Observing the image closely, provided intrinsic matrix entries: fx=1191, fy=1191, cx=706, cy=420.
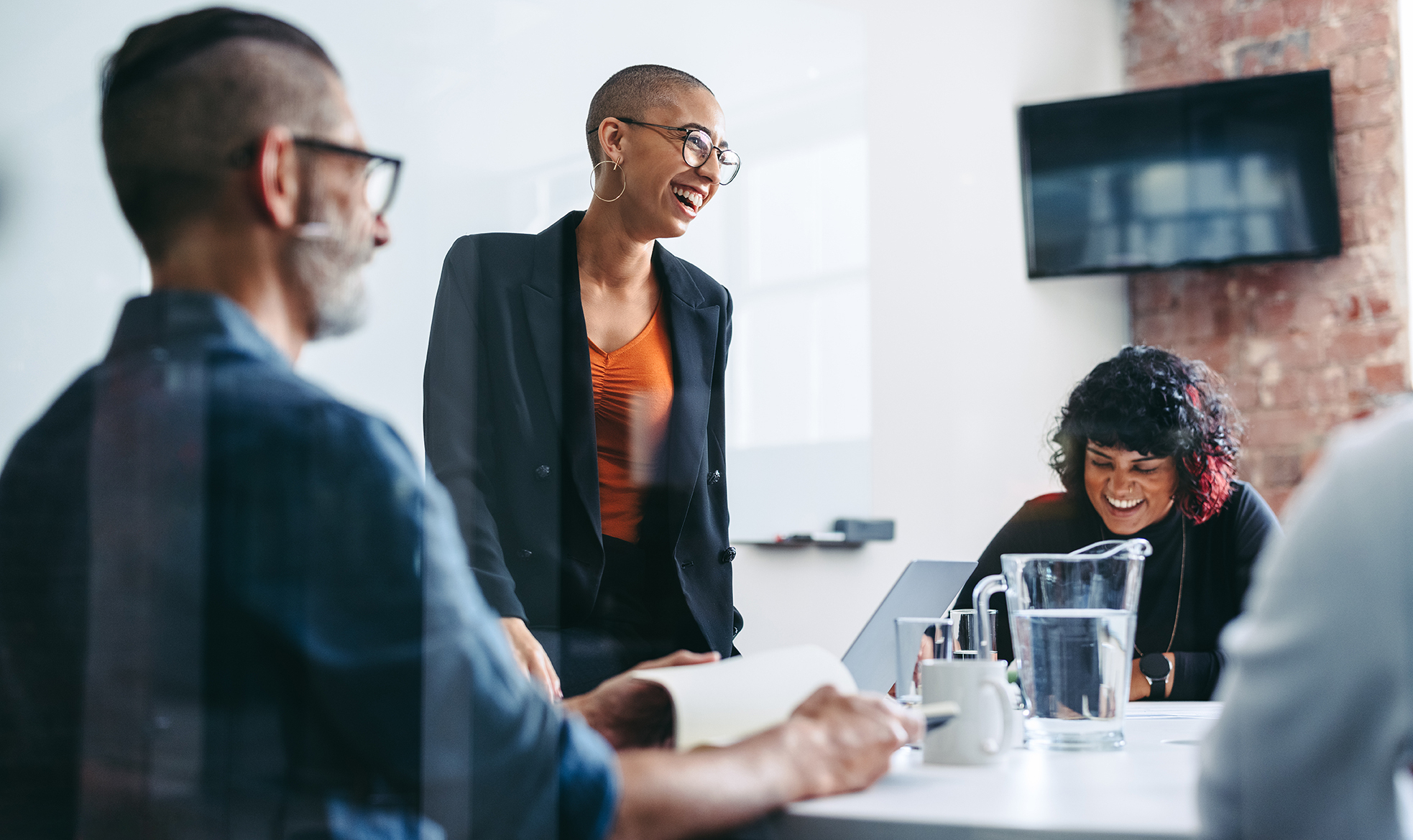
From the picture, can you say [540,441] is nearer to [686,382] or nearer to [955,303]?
[686,382]

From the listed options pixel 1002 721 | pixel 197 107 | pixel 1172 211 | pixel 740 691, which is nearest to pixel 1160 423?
pixel 1002 721

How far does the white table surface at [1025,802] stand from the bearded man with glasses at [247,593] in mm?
41

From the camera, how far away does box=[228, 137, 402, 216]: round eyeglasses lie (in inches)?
29.3

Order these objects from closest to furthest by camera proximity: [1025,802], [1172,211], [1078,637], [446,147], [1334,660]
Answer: [1334,660]
[1025,802]
[1078,637]
[446,147]
[1172,211]

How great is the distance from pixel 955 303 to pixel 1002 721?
266 cm

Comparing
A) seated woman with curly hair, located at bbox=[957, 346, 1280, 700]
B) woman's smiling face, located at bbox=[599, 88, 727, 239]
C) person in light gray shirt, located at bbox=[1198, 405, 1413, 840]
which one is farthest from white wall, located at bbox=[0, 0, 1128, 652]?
person in light gray shirt, located at bbox=[1198, 405, 1413, 840]

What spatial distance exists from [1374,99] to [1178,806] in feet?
10.5

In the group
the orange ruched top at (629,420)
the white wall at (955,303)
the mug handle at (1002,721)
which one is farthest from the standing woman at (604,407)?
the white wall at (955,303)

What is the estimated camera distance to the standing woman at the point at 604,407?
4.99ft

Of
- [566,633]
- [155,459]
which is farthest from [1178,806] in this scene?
[566,633]

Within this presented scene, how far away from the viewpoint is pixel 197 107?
749 millimetres

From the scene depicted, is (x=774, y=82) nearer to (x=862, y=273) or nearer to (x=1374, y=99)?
(x=862, y=273)

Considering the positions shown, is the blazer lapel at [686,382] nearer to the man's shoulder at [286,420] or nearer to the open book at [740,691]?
the open book at [740,691]

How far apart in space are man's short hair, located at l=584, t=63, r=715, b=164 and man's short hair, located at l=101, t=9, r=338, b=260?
100 centimetres
